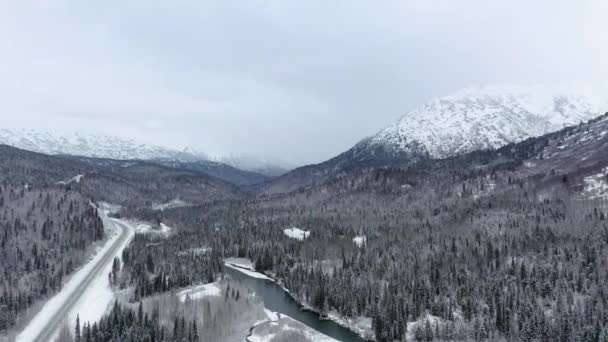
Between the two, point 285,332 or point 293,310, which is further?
point 293,310

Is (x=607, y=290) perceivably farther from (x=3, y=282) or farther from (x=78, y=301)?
(x=3, y=282)

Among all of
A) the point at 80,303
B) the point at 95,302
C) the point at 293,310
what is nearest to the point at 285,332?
the point at 293,310

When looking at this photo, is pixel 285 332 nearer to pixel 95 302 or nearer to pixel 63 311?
pixel 95 302

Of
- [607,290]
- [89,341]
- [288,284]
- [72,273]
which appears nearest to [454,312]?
[607,290]

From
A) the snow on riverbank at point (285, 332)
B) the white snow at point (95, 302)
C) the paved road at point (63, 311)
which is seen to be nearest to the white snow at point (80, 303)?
the white snow at point (95, 302)

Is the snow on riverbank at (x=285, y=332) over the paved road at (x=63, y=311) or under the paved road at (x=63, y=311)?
under

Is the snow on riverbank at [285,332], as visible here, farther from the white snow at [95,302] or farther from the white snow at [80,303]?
the white snow at [80,303]

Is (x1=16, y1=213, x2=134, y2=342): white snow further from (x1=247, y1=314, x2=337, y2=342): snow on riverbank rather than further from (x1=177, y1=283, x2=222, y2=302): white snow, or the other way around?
(x1=247, y1=314, x2=337, y2=342): snow on riverbank
